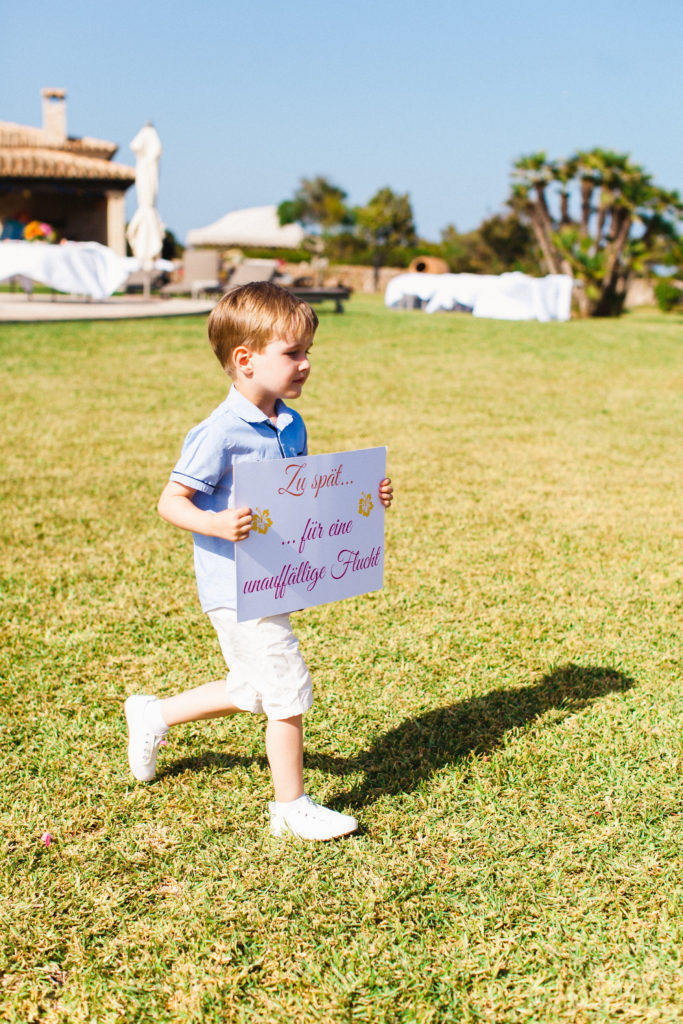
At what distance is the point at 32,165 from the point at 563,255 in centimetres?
1494

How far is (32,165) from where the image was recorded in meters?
24.3

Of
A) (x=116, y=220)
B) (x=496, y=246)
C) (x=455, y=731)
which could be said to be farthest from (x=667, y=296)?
(x=455, y=731)

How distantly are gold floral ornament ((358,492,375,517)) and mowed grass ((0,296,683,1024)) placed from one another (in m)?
0.79

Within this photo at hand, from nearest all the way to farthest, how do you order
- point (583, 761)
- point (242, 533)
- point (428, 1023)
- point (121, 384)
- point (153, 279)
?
point (428, 1023) < point (242, 533) < point (583, 761) < point (121, 384) < point (153, 279)

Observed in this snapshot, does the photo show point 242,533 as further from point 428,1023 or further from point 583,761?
point 583,761

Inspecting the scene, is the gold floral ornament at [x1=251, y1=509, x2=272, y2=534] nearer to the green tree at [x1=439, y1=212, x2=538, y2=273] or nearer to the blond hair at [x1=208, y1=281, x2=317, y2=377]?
the blond hair at [x1=208, y1=281, x2=317, y2=377]

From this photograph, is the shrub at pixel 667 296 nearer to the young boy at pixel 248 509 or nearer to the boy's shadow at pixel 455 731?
the boy's shadow at pixel 455 731

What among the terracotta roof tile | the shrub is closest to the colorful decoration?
the terracotta roof tile

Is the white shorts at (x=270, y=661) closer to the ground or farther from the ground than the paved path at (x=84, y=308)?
closer to the ground

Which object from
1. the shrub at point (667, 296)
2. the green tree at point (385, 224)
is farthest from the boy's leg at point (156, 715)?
the green tree at point (385, 224)

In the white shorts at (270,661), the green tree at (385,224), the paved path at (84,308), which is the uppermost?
the green tree at (385,224)

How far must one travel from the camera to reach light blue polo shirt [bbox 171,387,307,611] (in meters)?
1.97

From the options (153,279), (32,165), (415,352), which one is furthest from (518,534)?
(32,165)

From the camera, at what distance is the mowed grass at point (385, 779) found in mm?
1729
